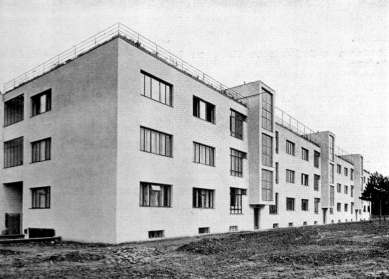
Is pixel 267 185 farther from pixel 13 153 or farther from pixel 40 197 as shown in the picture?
pixel 13 153

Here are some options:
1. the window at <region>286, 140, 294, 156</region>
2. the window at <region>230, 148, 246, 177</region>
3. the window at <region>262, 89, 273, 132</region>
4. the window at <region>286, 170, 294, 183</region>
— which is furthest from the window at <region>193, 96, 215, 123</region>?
the window at <region>286, 170, 294, 183</region>

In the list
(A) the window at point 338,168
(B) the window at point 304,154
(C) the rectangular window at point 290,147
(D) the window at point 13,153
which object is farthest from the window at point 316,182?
(D) the window at point 13,153

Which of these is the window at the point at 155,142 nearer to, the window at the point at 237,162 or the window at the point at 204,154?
the window at the point at 204,154

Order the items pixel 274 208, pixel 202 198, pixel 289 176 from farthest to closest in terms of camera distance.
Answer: pixel 289 176 < pixel 274 208 < pixel 202 198

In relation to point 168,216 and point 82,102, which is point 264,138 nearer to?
point 168,216

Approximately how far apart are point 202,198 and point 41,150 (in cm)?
1120

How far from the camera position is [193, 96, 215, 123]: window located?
26.9 meters

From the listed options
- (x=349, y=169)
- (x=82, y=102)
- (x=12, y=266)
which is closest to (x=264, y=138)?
(x=82, y=102)

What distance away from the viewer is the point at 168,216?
22.8 meters

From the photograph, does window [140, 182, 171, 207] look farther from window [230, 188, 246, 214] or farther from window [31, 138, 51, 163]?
window [230, 188, 246, 214]

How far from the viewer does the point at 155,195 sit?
22.2m

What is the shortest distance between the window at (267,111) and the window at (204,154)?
8124 millimetres

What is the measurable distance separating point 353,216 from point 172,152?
53.0 meters

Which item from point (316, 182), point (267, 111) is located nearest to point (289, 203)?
point (316, 182)
